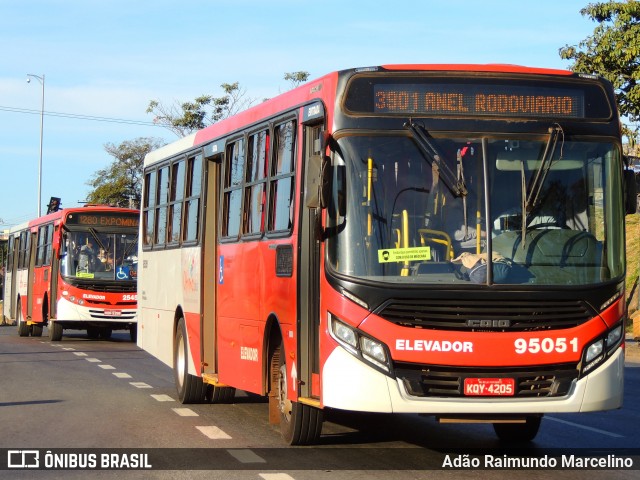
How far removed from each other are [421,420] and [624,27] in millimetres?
14753

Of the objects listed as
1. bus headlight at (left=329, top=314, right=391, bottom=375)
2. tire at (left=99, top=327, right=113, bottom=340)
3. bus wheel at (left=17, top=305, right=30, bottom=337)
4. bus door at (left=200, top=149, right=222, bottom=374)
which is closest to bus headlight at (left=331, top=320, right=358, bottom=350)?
bus headlight at (left=329, top=314, right=391, bottom=375)

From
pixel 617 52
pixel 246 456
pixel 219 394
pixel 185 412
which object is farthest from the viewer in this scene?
pixel 617 52

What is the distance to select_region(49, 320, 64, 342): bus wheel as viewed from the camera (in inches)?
1187

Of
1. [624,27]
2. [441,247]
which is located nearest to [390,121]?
[441,247]

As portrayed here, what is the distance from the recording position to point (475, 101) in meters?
9.56

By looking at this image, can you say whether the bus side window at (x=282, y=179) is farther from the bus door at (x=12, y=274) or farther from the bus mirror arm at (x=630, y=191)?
the bus door at (x=12, y=274)

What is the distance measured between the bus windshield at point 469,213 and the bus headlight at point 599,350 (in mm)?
447

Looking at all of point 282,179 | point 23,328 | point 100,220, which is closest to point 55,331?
point 100,220

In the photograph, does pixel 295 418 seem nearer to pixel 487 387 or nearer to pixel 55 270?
pixel 487 387

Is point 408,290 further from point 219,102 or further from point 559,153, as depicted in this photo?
point 219,102

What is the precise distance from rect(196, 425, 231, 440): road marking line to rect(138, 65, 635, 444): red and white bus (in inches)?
53.2

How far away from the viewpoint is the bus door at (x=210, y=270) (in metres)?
13.7

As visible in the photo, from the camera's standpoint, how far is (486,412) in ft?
29.5

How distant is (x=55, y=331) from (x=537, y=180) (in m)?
22.7
